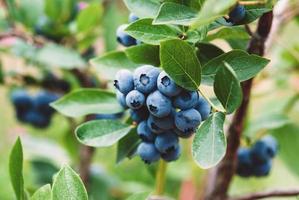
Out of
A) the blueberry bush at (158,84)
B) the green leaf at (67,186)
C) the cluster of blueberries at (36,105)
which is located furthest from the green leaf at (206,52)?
the cluster of blueberries at (36,105)

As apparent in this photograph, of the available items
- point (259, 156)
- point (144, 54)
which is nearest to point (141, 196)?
point (144, 54)

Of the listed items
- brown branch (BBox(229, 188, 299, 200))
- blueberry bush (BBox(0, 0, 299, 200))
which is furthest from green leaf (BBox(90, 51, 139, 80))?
brown branch (BBox(229, 188, 299, 200))

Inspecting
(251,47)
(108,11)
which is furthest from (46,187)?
(108,11)

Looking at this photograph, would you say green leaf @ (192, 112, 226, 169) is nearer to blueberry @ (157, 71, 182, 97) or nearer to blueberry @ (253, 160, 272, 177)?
blueberry @ (157, 71, 182, 97)

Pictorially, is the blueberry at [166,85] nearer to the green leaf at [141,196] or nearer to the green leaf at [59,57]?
the green leaf at [141,196]

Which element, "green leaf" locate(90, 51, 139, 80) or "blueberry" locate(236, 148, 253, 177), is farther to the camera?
"blueberry" locate(236, 148, 253, 177)

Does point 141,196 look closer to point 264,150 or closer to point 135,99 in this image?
point 135,99

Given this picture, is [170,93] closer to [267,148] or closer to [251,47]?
[251,47]

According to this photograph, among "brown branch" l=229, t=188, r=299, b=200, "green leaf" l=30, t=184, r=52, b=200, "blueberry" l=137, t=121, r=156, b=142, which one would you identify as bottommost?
"brown branch" l=229, t=188, r=299, b=200
